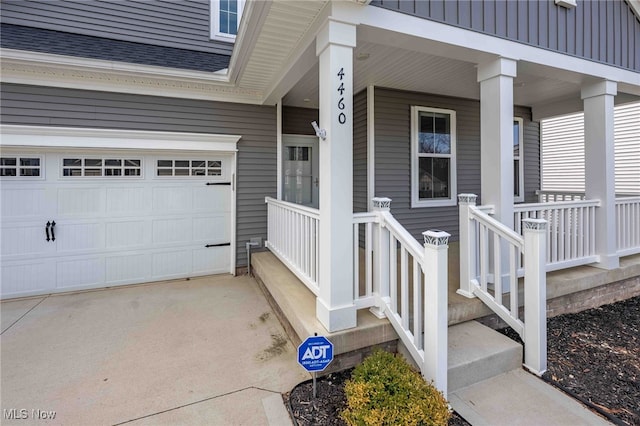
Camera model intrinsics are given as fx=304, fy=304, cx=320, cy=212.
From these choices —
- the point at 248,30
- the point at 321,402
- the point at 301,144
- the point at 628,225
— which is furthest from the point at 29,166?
the point at 628,225

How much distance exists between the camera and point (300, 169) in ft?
18.4

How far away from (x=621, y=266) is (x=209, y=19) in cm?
771

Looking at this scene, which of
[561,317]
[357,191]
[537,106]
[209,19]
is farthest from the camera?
[537,106]

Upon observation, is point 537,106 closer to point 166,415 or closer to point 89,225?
point 166,415

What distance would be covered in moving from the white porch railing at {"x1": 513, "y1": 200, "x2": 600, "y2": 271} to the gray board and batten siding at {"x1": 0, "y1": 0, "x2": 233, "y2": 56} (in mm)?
5819

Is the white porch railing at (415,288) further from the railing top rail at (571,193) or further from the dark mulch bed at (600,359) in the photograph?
the railing top rail at (571,193)

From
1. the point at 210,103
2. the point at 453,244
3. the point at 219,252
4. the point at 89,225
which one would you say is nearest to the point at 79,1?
the point at 210,103

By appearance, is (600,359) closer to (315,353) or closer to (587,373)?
(587,373)

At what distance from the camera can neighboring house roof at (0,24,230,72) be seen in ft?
12.8

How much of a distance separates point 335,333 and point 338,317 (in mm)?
121

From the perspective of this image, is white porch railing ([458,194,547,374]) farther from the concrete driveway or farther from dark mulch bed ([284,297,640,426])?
the concrete driveway

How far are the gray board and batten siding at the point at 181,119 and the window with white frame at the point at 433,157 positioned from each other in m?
2.38

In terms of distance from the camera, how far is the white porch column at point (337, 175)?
238 cm

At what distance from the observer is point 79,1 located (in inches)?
191
